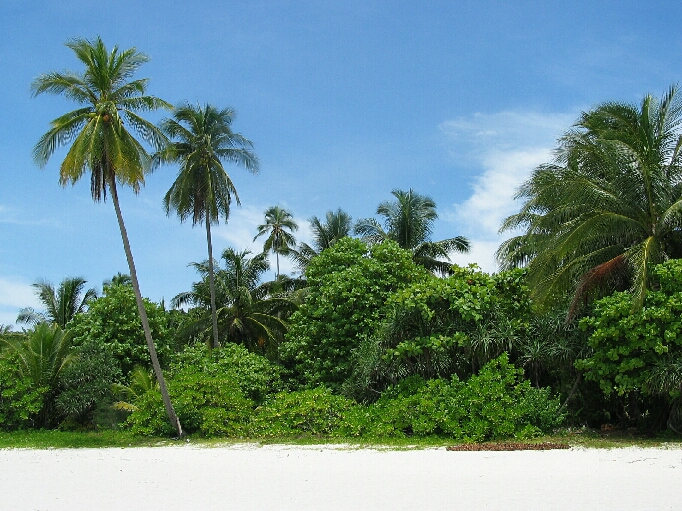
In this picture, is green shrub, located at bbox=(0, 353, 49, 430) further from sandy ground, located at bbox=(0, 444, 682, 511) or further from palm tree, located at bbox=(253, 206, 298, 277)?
palm tree, located at bbox=(253, 206, 298, 277)

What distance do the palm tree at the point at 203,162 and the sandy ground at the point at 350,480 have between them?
12212 millimetres

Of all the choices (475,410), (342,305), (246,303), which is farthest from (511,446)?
(246,303)

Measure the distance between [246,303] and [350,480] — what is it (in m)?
21.1

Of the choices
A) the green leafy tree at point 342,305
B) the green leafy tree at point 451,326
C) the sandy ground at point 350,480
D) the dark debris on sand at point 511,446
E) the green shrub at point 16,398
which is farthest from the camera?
the green leafy tree at point 342,305

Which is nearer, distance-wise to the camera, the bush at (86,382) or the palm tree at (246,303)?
the bush at (86,382)

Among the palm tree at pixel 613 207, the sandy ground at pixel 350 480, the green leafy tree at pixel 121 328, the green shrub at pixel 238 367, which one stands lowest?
the sandy ground at pixel 350 480

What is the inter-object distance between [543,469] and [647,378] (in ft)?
15.8

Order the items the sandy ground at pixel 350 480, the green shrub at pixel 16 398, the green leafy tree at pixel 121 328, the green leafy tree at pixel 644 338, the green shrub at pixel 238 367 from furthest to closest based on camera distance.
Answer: the green leafy tree at pixel 121 328 → the green shrub at pixel 238 367 → the green shrub at pixel 16 398 → the green leafy tree at pixel 644 338 → the sandy ground at pixel 350 480

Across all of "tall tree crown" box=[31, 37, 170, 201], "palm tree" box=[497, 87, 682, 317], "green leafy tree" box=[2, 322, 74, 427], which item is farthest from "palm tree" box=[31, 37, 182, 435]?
"palm tree" box=[497, 87, 682, 317]

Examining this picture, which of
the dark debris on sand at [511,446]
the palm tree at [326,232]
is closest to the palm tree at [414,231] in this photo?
the palm tree at [326,232]

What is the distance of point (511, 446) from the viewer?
42.6 feet

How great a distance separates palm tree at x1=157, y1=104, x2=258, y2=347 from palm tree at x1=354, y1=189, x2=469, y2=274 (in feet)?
22.5

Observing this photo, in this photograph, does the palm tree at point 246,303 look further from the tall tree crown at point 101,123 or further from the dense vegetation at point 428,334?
the tall tree crown at point 101,123

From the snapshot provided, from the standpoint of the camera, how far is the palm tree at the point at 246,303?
28.7 meters
